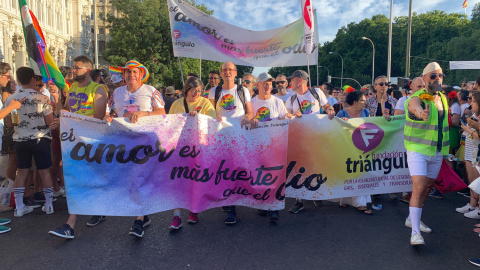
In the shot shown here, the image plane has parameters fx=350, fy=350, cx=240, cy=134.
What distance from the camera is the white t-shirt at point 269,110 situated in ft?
17.3

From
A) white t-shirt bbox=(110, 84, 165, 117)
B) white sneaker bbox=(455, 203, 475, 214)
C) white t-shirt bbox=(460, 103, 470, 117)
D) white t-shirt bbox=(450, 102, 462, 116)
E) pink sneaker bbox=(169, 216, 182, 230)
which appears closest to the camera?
pink sneaker bbox=(169, 216, 182, 230)

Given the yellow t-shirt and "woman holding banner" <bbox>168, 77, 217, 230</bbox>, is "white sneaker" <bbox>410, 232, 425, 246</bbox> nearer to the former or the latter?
"woman holding banner" <bbox>168, 77, 217, 230</bbox>

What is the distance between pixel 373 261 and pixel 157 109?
318 centimetres

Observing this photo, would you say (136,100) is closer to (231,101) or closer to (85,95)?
(85,95)

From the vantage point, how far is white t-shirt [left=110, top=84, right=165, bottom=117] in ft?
15.0

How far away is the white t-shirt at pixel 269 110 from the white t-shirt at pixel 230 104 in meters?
0.29

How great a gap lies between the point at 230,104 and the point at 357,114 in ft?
6.93

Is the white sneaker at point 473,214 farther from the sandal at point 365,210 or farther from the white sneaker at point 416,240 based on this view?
the white sneaker at point 416,240

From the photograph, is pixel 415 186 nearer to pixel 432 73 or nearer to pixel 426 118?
pixel 426 118

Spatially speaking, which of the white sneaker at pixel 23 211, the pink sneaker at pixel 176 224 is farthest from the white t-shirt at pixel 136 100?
the white sneaker at pixel 23 211

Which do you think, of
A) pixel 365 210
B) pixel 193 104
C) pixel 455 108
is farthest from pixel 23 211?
pixel 455 108

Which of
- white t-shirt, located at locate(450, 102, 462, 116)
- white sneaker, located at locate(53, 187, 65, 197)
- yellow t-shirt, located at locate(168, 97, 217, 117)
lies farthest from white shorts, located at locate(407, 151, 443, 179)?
white sneaker, located at locate(53, 187, 65, 197)

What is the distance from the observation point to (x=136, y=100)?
4.58 meters

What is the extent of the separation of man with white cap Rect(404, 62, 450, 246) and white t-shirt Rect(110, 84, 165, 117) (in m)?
3.22
